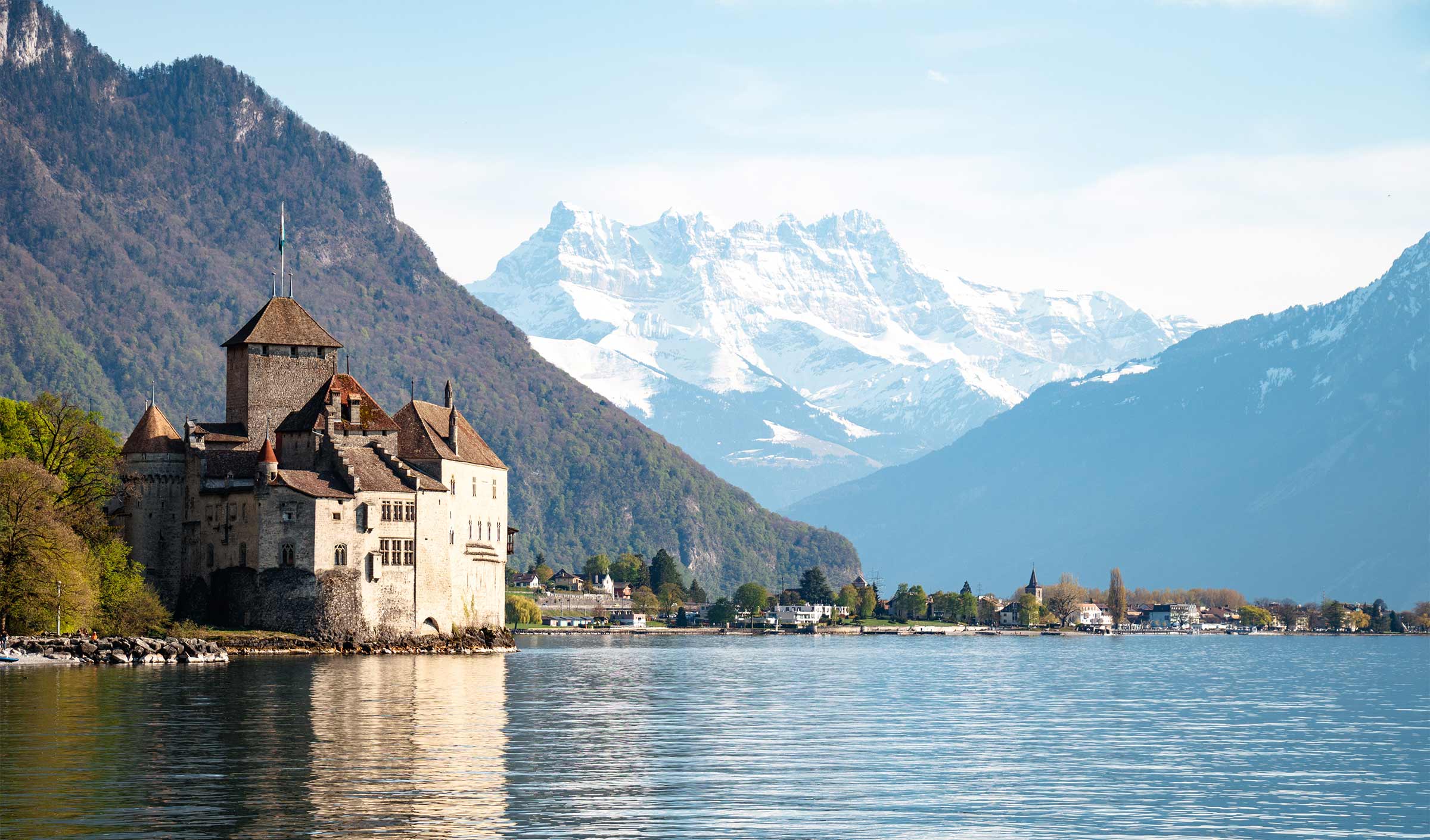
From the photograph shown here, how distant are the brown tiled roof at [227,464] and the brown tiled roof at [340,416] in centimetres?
379

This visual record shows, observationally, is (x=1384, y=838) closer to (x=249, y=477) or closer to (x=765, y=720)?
(x=765, y=720)

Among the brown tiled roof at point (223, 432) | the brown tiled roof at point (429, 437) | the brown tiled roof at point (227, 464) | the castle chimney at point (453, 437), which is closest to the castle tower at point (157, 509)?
the brown tiled roof at point (227, 464)

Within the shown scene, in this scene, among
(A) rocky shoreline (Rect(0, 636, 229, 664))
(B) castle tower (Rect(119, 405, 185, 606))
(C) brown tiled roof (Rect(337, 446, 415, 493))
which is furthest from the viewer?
(B) castle tower (Rect(119, 405, 185, 606))

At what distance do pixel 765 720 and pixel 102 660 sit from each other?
158 ft

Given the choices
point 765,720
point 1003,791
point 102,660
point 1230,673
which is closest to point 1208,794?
point 1003,791

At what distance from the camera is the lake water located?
4747cm

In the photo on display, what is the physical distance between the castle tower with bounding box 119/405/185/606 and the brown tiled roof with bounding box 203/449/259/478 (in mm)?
2332

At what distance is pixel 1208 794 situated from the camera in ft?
183

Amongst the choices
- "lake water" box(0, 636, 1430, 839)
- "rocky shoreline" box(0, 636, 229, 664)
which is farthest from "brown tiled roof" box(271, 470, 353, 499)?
"lake water" box(0, 636, 1430, 839)

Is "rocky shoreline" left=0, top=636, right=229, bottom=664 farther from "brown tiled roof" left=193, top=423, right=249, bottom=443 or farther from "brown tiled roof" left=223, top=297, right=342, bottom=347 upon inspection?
"brown tiled roof" left=223, top=297, right=342, bottom=347

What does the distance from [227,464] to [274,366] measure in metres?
10.0

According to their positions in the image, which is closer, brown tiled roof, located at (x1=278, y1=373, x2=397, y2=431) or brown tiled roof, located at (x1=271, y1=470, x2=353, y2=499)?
brown tiled roof, located at (x1=271, y1=470, x2=353, y2=499)

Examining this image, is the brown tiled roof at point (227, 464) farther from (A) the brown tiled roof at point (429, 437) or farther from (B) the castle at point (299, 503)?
(A) the brown tiled roof at point (429, 437)

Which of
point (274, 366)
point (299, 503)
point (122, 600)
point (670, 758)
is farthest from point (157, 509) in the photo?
point (670, 758)
